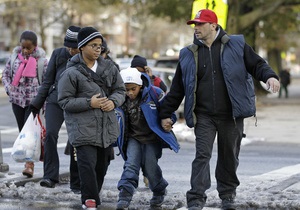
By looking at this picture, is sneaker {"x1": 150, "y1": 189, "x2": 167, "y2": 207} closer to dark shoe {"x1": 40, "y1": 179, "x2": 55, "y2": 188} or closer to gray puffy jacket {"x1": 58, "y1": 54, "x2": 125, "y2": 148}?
gray puffy jacket {"x1": 58, "y1": 54, "x2": 125, "y2": 148}

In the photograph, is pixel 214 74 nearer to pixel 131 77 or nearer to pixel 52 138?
pixel 131 77

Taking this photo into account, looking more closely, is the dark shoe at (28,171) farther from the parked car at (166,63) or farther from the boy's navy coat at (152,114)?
the parked car at (166,63)

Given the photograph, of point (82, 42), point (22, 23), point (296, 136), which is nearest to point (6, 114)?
point (296, 136)

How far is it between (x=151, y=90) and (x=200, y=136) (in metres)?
0.88

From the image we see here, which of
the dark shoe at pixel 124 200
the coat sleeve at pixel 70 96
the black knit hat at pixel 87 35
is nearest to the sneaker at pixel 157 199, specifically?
the dark shoe at pixel 124 200

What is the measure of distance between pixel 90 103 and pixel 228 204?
1574 mm

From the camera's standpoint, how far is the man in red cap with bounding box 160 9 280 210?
7266 mm

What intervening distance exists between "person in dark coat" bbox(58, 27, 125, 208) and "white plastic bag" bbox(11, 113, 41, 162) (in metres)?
1.82

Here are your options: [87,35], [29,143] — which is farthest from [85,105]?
[29,143]

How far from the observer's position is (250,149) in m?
16.0

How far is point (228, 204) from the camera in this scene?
300 inches

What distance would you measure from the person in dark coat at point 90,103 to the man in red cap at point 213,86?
69cm

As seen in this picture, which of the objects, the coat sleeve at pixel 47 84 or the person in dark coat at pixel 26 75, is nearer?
the coat sleeve at pixel 47 84

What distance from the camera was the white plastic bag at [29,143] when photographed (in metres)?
9.30
